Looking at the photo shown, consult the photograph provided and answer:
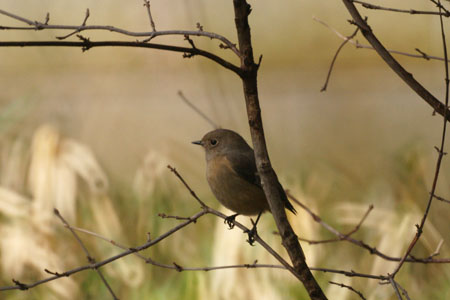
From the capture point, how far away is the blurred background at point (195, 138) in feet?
10.5

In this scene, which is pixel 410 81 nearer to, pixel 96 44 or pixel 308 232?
pixel 96 44

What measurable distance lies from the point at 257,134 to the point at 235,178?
93 cm

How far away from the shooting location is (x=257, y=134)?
124cm

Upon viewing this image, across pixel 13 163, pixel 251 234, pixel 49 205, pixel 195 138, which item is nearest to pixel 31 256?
pixel 49 205

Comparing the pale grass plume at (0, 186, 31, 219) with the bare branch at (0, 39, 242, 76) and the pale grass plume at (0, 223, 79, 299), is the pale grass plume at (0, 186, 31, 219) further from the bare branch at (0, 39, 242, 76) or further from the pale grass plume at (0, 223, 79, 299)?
the bare branch at (0, 39, 242, 76)

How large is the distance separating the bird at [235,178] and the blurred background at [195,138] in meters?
0.92

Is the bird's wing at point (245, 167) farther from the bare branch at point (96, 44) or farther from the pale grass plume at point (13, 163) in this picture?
the pale grass plume at point (13, 163)

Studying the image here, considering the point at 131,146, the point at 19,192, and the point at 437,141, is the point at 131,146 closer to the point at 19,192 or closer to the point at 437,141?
the point at 19,192

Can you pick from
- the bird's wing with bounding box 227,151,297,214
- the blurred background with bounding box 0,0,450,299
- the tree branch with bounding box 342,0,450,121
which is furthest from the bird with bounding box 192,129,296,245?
the blurred background with bounding box 0,0,450,299

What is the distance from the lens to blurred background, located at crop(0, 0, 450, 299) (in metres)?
3.19

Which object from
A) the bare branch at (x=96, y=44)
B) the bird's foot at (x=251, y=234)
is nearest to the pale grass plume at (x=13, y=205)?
the bird's foot at (x=251, y=234)

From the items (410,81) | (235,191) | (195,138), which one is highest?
(195,138)

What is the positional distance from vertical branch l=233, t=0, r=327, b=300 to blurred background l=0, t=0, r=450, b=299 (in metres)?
1.78

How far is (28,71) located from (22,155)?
488 mm
